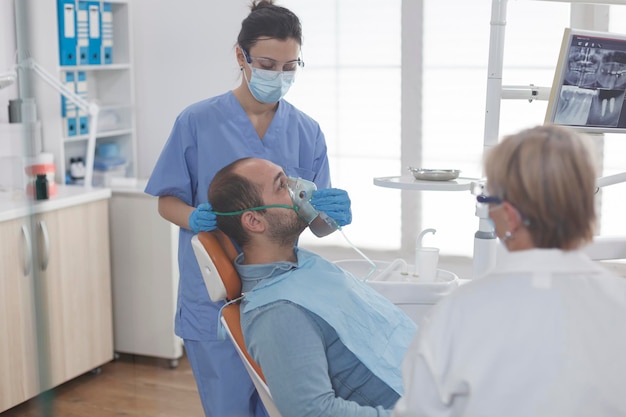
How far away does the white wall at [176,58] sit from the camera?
3.15 meters

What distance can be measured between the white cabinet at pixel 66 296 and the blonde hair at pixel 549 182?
5.19 feet

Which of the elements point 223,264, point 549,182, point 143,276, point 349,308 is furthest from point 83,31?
point 549,182

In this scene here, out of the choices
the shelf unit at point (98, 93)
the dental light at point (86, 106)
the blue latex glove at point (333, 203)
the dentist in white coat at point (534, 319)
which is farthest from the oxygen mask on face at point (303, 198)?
the shelf unit at point (98, 93)

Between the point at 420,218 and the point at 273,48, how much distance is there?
1.48 meters

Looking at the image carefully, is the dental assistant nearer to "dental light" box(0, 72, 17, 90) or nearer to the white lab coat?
"dental light" box(0, 72, 17, 90)

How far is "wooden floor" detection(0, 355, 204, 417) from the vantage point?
256cm

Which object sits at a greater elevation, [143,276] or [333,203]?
[333,203]

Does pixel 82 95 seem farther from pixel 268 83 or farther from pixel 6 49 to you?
pixel 268 83

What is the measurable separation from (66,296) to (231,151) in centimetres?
117

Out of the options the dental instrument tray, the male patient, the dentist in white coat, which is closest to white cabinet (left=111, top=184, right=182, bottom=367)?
the dental instrument tray

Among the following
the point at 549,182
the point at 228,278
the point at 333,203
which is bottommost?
the point at 228,278

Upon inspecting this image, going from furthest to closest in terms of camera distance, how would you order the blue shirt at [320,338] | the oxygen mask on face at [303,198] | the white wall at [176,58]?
the white wall at [176,58] < the oxygen mask on face at [303,198] < the blue shirt at [320,338]

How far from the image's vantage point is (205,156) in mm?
1816

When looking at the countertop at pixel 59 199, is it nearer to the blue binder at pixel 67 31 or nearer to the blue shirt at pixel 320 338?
the blue binder at pixel 67 31
